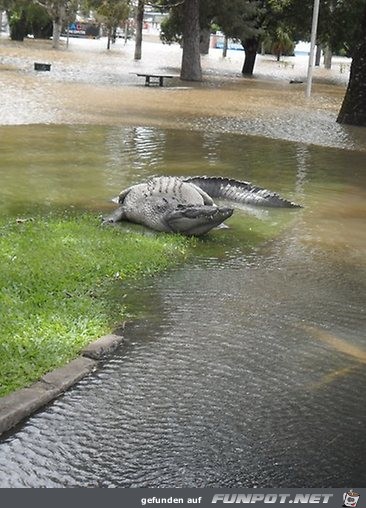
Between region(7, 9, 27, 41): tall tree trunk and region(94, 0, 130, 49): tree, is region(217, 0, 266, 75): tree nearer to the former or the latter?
region(94, 0, 130, 49): tree

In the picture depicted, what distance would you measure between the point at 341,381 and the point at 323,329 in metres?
0.95

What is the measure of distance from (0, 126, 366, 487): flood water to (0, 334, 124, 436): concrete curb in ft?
0.21

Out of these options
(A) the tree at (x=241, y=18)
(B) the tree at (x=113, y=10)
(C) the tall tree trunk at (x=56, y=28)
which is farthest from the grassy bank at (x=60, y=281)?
(C) the tall tree trunk at (x=56, y=28)

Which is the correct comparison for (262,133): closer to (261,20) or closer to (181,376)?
(181,376)

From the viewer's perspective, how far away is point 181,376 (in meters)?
→ 5.54

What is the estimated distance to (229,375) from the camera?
18.4ft

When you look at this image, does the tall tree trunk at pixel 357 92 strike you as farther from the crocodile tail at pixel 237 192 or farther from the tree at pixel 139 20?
the tree at pixel 139 20

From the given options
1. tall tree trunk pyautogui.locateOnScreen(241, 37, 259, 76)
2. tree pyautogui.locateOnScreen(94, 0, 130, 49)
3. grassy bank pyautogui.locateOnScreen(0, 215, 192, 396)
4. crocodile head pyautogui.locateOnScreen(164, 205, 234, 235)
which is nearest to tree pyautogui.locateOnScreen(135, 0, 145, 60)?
tree pyautogui.locateOnScreen(94, 0, 130, 49)

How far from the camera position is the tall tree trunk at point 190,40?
105 feet

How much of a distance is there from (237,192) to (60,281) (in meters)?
4.16

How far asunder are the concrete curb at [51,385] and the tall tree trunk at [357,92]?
642 inches

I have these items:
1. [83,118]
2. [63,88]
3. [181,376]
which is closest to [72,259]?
[181,376]

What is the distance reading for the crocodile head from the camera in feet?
27.9

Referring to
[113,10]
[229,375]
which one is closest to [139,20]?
[113,10]
